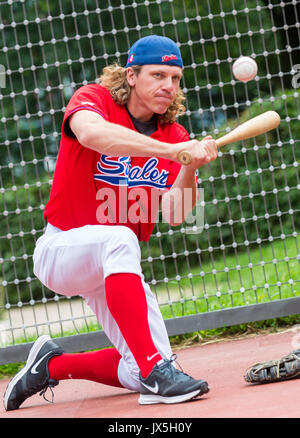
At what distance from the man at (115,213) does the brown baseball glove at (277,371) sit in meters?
0.31

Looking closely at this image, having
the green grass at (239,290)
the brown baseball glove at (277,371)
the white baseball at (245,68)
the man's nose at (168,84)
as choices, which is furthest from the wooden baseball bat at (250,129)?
the green grass at (239,290)

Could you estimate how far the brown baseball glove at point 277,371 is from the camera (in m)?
2.91

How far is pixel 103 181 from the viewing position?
3275 mm

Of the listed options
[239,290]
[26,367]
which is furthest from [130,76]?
[239,290]

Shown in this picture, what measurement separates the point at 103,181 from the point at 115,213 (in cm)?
15

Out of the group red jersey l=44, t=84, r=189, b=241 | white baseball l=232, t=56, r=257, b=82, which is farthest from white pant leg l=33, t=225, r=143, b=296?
white baseball l=232, t=56, r=257, b=82

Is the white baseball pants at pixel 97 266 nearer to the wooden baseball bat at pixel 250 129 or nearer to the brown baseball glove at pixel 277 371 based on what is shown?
the brown baseball glove at pixel 277 371

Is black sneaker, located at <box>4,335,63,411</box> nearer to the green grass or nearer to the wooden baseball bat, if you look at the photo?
the wooden baseball bat

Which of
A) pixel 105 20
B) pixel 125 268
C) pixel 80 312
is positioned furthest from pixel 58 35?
pixel 125 268

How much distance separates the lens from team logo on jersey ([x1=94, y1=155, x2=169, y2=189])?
327 centimetres

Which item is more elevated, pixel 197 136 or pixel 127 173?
pixel 197 136

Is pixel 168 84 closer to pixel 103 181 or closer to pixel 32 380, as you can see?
pixel 103 181

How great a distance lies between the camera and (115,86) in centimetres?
332
